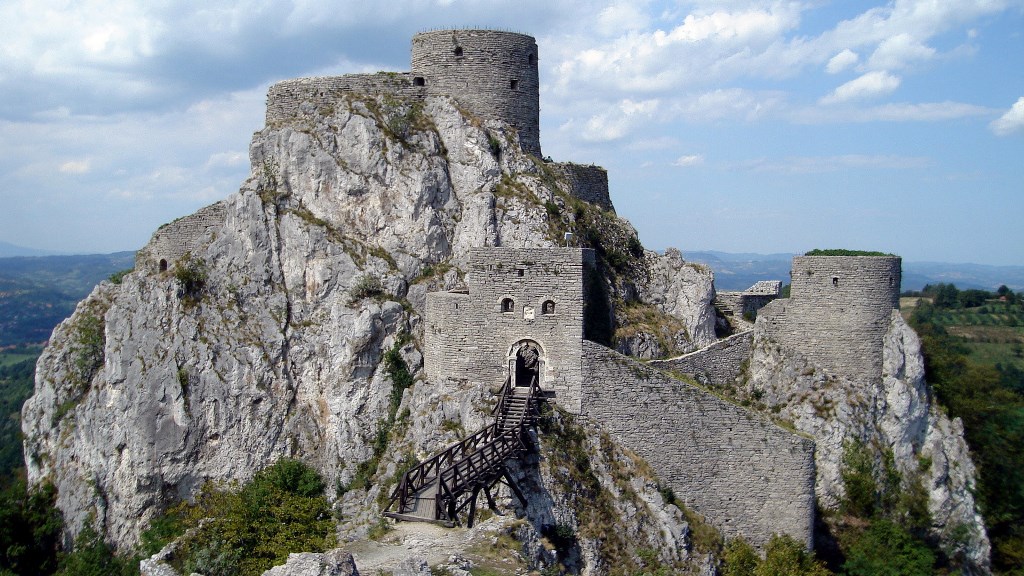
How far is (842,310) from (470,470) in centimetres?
1861

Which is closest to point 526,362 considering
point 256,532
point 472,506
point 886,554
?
point 472,506

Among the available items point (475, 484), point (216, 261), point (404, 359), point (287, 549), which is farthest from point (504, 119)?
point (287, 549)

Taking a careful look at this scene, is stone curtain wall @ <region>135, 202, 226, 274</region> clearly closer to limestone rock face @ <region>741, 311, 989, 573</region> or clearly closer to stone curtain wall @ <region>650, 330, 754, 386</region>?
stone curtain wall @ <region>650, 330, 754, 386</region>

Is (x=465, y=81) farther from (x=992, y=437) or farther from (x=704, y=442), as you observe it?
(x=992, y=437)

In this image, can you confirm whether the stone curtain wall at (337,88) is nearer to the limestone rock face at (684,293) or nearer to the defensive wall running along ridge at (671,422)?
the defensive wall running along ridge at (671,422)

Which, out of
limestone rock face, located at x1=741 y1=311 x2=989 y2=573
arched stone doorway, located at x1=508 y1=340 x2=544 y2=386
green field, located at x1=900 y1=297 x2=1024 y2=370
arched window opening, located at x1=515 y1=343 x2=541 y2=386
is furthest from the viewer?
green field, located at x1=900 y1=297 x2=1024 y2=370

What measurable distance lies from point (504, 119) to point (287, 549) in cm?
2531

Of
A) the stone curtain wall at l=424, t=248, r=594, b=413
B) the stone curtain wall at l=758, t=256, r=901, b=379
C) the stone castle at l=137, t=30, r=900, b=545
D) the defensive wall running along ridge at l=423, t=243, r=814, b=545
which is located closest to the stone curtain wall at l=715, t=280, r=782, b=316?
the stone castle at l=137, t=30, r=900, b=545

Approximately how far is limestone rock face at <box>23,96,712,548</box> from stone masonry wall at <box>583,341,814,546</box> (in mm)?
8170

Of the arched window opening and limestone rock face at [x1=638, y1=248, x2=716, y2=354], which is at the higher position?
limestone rock face at [x1=638, y1=248, x2=716, y2=354]

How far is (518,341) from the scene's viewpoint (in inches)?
1432

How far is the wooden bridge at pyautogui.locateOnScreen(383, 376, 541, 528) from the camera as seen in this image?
29.6 metres

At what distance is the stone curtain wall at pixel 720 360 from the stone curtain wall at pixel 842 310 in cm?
178

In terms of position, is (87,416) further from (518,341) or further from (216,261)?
(518,341)
